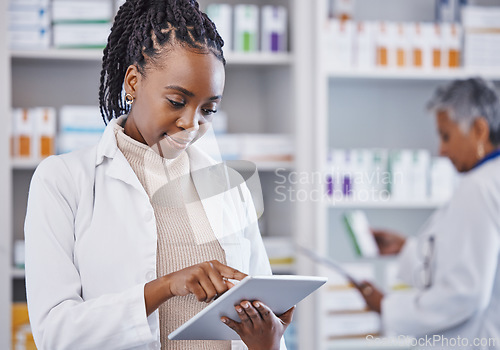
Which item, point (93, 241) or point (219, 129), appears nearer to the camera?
point (93, 241)

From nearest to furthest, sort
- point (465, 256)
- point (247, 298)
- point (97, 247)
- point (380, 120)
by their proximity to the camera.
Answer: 1. point (247, 298)
2. point (97, 247)
3. point (465, 256)
4. point (380, 120)

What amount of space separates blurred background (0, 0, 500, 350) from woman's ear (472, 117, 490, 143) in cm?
46

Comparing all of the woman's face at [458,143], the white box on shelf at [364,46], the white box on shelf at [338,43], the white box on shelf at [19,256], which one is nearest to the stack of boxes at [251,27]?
the white box on shelf at [338,43]

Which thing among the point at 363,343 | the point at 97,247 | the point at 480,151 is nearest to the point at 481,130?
the point at 480,151

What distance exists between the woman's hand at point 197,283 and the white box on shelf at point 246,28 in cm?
155

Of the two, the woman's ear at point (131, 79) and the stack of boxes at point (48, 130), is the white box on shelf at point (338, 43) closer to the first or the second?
the stack of boxes at point (48, 130)

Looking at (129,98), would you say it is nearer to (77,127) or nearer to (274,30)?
(77,127)

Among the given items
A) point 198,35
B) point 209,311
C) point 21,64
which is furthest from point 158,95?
point 21,64

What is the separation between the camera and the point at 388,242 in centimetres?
232

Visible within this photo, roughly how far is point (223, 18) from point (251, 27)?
0.13 m

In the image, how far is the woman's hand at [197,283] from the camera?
0.81 meters

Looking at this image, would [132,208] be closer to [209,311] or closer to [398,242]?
[209,311]

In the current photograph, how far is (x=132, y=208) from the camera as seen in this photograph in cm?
97

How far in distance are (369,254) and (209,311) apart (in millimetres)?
1605
